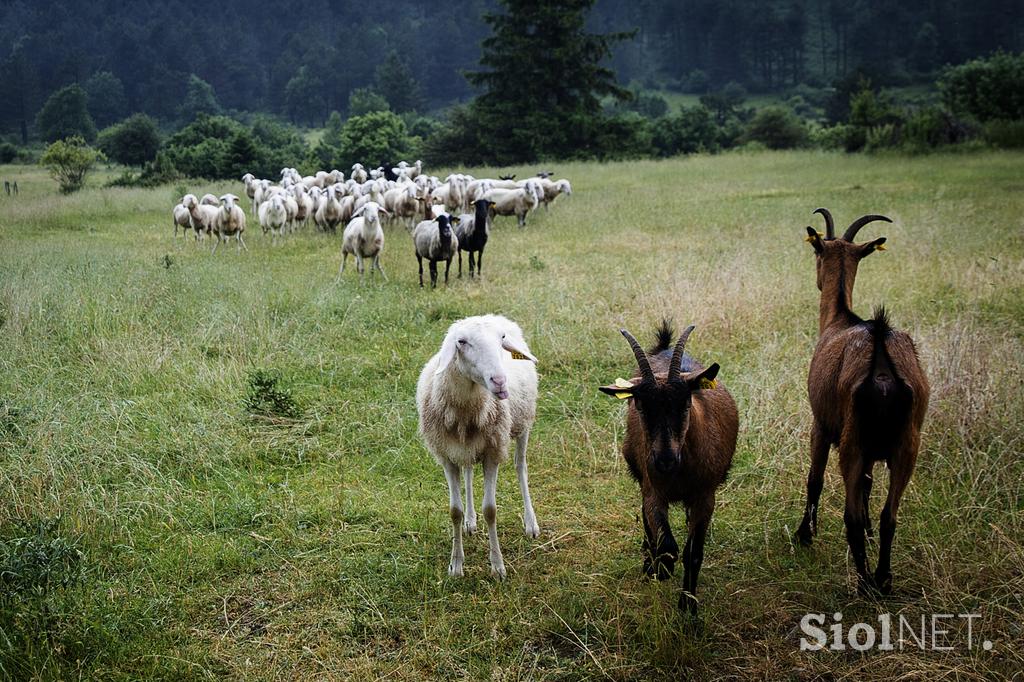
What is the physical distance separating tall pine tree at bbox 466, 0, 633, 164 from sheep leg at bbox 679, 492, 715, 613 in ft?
114

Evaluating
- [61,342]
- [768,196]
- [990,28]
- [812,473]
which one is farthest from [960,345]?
[990,28]

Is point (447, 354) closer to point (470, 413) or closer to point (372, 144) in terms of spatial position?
point (470, 413)

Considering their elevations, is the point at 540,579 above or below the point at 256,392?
below

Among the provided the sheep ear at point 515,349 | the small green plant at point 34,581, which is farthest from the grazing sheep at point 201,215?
the sheep ear at point 515,349

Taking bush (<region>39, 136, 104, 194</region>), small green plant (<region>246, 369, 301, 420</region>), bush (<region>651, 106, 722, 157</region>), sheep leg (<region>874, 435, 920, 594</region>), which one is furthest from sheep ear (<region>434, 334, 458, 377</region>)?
bush (<region>651, 106, 722, 157</region>)

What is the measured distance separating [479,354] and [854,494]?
1986 mm

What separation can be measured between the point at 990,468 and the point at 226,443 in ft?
17.0

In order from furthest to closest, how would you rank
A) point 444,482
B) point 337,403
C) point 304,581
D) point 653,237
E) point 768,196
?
point 768,196
point 653,237
point 337,403
point 444,482
point 304,581

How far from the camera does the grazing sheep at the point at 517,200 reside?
61.1ft

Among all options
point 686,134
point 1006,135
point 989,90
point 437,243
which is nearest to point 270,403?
point 437,243

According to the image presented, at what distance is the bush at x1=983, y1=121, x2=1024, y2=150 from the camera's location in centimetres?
2589

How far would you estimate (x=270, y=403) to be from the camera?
636cm

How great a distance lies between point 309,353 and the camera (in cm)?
793

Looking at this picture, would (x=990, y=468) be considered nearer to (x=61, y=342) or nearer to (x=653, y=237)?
(x=61, y=342)
